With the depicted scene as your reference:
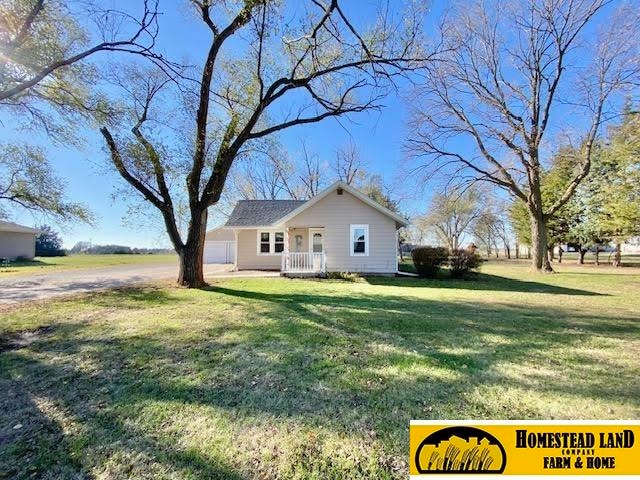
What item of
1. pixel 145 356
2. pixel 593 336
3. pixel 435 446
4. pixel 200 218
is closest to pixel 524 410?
pixel 435 446

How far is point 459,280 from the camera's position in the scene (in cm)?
1423

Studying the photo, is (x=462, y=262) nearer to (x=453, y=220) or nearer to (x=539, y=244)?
(x=539, y=244)

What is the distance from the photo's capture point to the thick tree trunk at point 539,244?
1723 cm

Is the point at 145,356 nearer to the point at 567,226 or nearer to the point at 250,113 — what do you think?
the point at 250,113

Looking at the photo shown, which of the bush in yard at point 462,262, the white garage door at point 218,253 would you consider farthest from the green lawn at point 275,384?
the white garage door at point 218,253

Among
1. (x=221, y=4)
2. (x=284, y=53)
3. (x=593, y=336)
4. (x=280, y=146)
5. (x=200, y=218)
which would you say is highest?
(x=221, y=4)

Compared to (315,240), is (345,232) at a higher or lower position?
higher

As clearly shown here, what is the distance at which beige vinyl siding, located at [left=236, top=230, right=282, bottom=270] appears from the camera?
63.3 feet

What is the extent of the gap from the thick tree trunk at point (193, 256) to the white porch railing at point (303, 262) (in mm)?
4845

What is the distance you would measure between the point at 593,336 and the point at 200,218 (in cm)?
1036

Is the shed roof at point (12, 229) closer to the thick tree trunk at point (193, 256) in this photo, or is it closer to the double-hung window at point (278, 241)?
the double-hung window at point (278, 241)

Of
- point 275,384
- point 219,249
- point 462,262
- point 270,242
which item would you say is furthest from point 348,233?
point 219,249

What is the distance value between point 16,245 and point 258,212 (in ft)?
84.2

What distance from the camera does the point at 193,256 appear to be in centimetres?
1085
